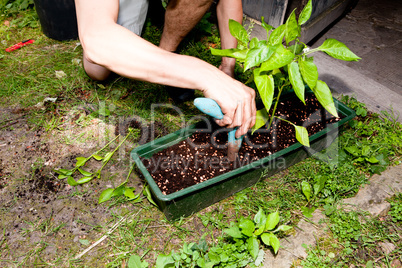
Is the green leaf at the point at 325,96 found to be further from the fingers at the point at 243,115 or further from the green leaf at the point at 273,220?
the green leaf at the point at 273,220

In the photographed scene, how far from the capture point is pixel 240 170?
57.6 inches

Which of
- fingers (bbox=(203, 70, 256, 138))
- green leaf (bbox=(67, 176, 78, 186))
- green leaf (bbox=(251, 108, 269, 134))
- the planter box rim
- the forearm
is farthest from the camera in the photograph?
the forearm

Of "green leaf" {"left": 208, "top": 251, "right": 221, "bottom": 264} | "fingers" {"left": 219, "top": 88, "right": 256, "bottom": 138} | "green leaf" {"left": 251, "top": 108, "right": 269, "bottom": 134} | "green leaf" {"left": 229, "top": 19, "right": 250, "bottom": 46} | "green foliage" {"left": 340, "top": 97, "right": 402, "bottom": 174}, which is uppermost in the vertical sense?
"green leaf" {"left": 229, "top": 19, "right": 250, "bottom": 46}

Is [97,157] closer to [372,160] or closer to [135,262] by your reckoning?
[135,262]

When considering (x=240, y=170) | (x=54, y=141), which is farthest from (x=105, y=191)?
(x=240, y=170)

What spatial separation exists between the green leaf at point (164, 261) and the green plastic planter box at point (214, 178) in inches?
8.1

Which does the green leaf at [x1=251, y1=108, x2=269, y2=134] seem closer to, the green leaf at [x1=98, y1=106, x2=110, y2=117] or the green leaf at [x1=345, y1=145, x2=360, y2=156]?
the green leaf at [x1=345, y1=145, x2=360, y2=156]

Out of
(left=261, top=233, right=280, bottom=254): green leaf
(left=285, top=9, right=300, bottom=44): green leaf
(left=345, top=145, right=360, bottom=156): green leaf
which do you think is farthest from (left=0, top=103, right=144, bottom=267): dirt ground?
(left=345, top=145, right=360, bottom=156): green leaf

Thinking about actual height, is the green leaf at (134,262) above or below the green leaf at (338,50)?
below

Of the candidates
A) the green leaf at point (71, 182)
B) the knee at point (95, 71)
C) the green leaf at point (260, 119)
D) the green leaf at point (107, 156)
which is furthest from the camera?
the knee at point (95, 71)

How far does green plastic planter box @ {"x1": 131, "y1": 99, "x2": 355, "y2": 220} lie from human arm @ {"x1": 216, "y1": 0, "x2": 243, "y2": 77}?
603mm

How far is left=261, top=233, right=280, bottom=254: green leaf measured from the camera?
4.56ft

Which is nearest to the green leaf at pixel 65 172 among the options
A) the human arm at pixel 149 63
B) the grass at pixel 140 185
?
the grass at pixel 140 185

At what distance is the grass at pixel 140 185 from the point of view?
1.53 m
